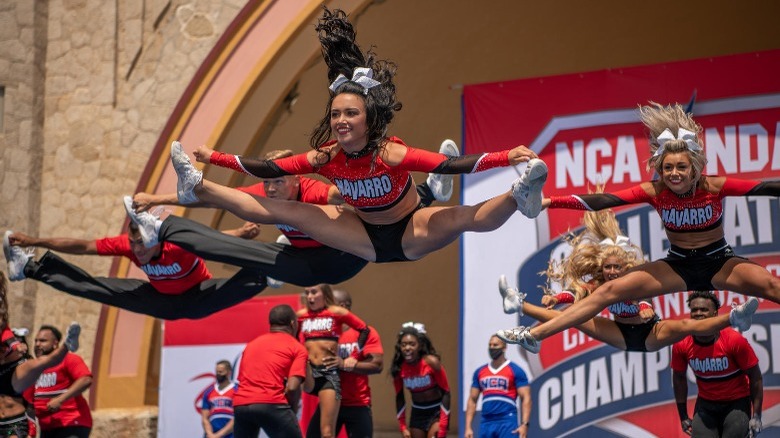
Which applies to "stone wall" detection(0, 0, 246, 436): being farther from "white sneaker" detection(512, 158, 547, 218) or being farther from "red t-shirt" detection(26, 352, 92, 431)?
"white sneaker" detection(512, 158, 547, 218)

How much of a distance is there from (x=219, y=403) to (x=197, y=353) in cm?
66

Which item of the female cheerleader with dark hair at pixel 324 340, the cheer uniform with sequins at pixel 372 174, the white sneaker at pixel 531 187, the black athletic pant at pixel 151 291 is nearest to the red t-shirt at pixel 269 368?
the black athletic pant at pixel 151 291

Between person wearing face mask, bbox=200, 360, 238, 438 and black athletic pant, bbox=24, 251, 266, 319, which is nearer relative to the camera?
black athletic pant, bbox=24, 251, 266, 319

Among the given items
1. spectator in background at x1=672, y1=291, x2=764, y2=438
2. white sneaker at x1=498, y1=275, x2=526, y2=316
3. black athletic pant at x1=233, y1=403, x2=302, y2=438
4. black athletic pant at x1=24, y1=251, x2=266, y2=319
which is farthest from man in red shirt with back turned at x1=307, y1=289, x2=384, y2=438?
spectator in background at x1=672, y1=291, x2=764, y2=438

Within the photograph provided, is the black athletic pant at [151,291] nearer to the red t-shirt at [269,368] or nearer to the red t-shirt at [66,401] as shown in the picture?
the red t-shirt at [269,368]

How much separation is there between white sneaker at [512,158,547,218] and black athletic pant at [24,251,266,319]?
8.80 ft

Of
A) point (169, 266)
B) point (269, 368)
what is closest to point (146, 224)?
point (169, 266)

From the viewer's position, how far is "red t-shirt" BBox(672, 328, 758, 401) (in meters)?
8.05

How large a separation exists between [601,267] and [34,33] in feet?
27.0

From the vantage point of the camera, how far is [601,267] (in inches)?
328

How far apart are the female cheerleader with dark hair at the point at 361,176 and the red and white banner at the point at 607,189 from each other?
3.72m

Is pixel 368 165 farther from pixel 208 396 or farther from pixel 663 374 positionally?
pixel 208 396

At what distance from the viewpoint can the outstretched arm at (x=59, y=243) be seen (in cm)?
834

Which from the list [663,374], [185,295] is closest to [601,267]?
[663,374]
